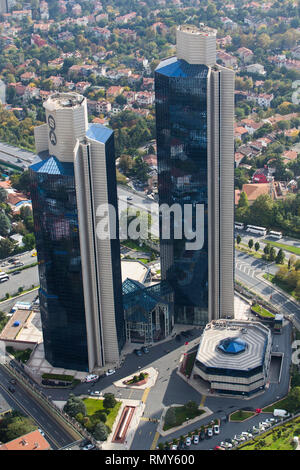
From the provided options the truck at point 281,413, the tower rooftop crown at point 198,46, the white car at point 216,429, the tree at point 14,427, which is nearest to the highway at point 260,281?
the truck at point 281,413

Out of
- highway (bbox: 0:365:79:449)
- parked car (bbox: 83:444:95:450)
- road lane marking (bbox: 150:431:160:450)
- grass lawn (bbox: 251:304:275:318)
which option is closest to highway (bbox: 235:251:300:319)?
grass lawn (bbox: 251:304:275:318)

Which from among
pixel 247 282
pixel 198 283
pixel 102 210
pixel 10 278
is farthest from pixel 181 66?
pixel 10 278

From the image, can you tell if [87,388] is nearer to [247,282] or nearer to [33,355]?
[33,355]

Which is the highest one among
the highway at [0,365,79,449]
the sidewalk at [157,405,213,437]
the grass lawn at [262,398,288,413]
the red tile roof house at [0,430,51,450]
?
the red tile roof house at [0,430,51,450]

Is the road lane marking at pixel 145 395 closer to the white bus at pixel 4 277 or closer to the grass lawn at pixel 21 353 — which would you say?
the grass lawn at pixel 21 353

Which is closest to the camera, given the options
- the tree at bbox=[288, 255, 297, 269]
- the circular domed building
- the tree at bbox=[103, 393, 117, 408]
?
the tree at bbox=[103, 393, 117, 408]

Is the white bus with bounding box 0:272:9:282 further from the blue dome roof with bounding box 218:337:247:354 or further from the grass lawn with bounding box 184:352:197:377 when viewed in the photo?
the blue dome roof with bounding box 218:337:247:354

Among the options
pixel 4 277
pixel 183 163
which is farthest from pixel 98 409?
pixel 4 277
